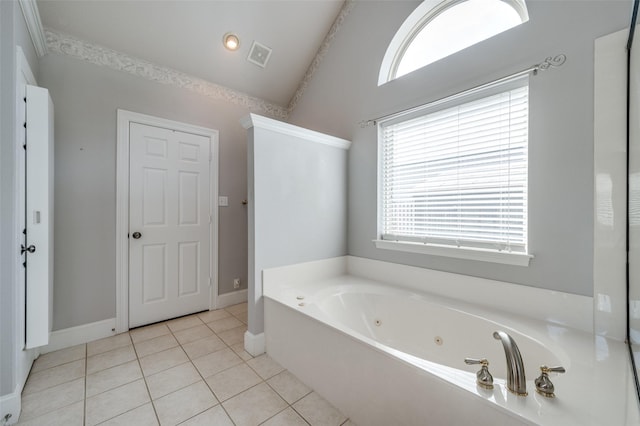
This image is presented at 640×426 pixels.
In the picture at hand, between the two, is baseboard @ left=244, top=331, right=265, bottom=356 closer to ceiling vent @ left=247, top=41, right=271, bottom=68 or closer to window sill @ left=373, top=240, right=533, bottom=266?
window sill @ left=373, top=240, right=533, bottom=266

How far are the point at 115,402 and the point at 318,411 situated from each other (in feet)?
3.86

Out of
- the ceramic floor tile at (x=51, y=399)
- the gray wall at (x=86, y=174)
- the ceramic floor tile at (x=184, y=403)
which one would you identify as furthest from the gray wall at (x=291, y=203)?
the gray wall at (x=86, y=174)

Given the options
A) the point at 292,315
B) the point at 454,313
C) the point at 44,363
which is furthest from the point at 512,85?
the point at 44,363

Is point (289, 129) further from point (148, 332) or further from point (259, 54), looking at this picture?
point (148, 332)

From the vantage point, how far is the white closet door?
1.51 m

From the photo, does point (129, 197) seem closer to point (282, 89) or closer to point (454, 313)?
point (282, 89)

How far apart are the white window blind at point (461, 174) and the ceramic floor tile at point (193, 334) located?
1851 millimetres

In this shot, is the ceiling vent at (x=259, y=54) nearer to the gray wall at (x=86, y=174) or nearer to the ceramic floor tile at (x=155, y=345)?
the gray wall at (x=86, y=174)

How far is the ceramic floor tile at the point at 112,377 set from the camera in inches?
63.8

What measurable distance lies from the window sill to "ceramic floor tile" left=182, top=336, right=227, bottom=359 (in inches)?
63.1

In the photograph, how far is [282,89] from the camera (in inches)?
127

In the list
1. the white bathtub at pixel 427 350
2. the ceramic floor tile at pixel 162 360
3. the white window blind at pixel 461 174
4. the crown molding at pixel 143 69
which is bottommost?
the ceramic floor tile at pixel 162 360

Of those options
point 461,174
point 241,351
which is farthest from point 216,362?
point 461,174

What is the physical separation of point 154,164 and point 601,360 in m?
3.34
